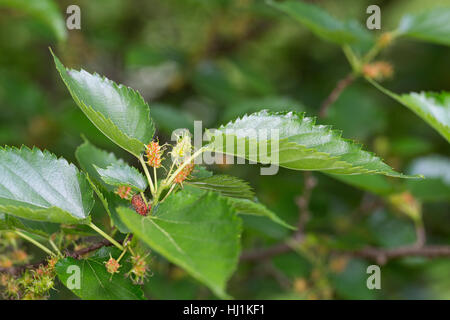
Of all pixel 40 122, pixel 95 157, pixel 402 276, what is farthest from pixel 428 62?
pixel 95 157

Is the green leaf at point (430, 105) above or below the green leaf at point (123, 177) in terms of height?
above

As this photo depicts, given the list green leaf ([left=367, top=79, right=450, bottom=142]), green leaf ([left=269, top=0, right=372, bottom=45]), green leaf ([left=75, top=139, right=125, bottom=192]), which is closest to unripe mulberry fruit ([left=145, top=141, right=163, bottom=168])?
green leaf ([left=75, top=139, right=125, bottom=192])

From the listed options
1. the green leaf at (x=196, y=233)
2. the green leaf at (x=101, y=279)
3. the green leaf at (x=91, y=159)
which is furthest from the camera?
the green leaf at (x=91, y=159)

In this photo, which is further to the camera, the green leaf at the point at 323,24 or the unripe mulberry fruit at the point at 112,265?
the green leaf at the point at 323,24

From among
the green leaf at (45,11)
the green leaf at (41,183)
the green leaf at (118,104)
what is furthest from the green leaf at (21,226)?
the green leaf at (45,11)

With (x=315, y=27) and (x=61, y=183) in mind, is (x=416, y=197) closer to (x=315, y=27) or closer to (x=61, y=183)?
(x=315, y=27)

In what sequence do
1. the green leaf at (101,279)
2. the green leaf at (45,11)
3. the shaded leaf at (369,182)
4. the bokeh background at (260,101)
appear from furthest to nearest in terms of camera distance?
the bokeh background at (260,101), the green leaf at (45,11), the shaded leaf at (369,182), the green leaf at (101,279)

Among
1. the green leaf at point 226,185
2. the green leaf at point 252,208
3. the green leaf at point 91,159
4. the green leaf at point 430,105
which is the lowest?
the green leaf at point 252,208

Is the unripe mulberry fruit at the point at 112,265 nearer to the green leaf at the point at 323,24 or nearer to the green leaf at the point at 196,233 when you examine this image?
the green leaf at the point at 196,233
